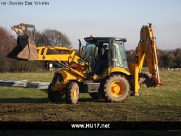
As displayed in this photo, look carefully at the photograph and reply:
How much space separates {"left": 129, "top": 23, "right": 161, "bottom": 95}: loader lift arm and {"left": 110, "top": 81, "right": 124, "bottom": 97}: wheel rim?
46 centimetres

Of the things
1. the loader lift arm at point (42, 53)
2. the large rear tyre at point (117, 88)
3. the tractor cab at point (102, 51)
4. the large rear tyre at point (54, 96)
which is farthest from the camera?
the large rear tyre at point (54, 96)

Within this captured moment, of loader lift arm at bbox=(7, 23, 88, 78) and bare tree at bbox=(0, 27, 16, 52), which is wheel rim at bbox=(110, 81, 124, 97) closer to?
loader lift arm at bbox=(7, 23, 88, 78)

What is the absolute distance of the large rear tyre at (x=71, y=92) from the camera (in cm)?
905

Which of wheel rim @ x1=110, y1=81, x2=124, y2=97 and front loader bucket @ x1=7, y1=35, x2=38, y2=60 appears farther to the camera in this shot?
wheel rim @ x1=110, y1=81, x2=124, y2=97

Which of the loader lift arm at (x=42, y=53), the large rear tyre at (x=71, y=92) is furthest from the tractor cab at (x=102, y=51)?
the large rear tyre at (x=71, y=92)

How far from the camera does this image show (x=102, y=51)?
9836 millimetres

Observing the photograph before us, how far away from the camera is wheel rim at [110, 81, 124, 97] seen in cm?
979

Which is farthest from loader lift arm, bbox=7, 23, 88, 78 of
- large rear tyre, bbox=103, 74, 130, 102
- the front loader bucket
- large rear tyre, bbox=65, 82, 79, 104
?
large rear tyre, bbox=103, 74, 130, 102

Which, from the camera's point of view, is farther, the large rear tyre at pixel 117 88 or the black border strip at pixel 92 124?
the large rear tyre at pixel 117 88

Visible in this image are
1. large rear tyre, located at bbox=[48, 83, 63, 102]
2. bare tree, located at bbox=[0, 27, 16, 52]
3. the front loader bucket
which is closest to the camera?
bare tree, located at bbox=[0, 27, 16, 52]

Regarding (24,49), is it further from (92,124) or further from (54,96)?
(92,124)

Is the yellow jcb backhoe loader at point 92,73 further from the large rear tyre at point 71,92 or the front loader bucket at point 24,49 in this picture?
the front loader bucket at point 24,49

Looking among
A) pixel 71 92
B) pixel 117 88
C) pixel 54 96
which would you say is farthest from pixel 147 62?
pixel 54 96

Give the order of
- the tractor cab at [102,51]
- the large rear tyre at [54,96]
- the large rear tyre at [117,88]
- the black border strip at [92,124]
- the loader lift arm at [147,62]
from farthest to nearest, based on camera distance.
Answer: the loader lift arm at [147,62]
the large rear tyre at [54,96]
the tractor cab at [102,51]
the large rear tyre at [117,88]
the black border strip at [92,124]
